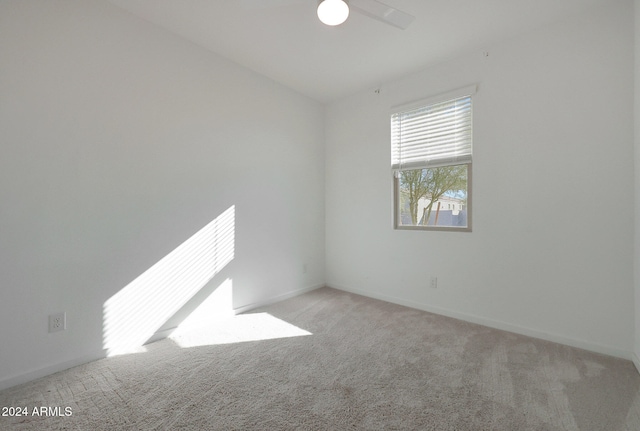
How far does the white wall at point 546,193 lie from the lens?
2.09 meters

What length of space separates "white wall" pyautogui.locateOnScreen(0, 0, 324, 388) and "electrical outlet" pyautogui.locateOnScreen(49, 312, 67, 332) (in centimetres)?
4

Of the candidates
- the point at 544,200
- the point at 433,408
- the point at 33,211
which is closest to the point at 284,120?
the point at 33,211

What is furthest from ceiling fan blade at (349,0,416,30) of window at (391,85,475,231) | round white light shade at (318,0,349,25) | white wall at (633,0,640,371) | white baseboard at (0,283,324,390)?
white baseboard at (0,283,324,390)

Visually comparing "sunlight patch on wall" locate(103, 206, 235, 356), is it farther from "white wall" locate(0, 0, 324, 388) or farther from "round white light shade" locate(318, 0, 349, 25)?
"round white light shade" locate(318, 0, 349, 25)

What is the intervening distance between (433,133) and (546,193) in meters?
1.18

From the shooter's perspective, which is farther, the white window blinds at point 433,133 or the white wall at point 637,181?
the white window blinds at point 433,133

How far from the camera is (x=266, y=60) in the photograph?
2.90 m

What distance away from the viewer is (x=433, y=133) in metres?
3.03

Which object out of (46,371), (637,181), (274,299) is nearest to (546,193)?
(637,181)

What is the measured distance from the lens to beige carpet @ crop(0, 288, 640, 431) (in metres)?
1.47

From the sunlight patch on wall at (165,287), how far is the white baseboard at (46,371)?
0.34ft

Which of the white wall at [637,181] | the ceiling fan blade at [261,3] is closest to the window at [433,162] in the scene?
the white wall at [637,181]

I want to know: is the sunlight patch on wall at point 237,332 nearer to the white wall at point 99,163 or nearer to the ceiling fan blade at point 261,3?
the white wall at point 99,163

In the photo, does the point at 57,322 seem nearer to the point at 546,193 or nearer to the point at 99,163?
the point at 99,163
